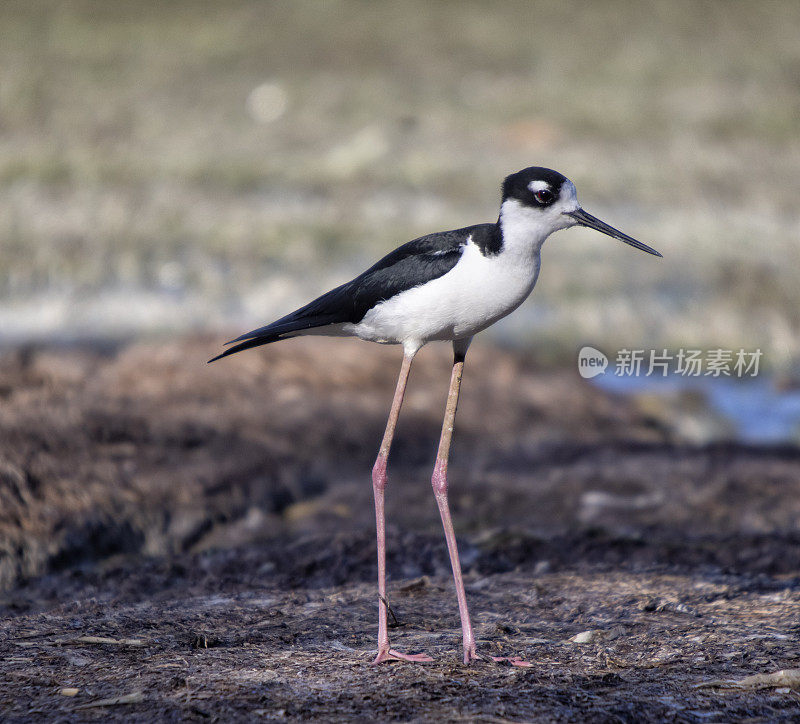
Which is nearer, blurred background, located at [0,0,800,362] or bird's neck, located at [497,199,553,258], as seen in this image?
bird's neck, located at [497,199,553,258]

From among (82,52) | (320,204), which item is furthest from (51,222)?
(82,52)

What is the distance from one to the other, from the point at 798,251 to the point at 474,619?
1172cm

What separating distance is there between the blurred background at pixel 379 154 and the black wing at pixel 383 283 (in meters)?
6.46

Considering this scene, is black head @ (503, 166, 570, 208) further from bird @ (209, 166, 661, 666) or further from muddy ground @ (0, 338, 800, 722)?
muddy ground @ (0, 338, 800, 722)

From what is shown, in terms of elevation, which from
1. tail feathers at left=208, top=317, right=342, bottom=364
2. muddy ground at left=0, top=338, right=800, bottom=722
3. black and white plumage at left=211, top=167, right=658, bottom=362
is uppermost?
black and white plumage at left=211, top=167, right=658, bottom=362

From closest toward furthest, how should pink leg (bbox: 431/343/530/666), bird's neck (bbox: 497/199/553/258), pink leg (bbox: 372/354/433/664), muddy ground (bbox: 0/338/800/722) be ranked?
muddy ground (bbox: 0/338/800/722) < pink leg (bbox: 372/354/433/664) < bird's neck (bbox: 497/199/553/258) < pink leg (bbox: 431/343/530/666)

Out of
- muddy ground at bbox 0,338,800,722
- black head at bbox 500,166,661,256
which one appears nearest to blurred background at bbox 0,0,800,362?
muddy ground at bbox 0,338,800,722

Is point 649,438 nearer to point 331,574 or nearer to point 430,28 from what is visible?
point 331,574

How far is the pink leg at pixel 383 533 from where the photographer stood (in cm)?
417

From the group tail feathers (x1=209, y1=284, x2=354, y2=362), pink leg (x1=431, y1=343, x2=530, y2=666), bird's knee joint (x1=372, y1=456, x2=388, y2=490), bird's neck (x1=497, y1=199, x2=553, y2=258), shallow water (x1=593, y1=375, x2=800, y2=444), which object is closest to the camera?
bird's neck (x1=497, y1=199, x2=553, y2=258)

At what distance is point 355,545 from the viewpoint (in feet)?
20.5

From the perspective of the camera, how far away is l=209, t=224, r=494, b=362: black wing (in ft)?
14.8

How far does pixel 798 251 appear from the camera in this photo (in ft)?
48.5

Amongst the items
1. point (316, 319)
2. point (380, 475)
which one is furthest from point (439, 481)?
→ point (316, 319)
